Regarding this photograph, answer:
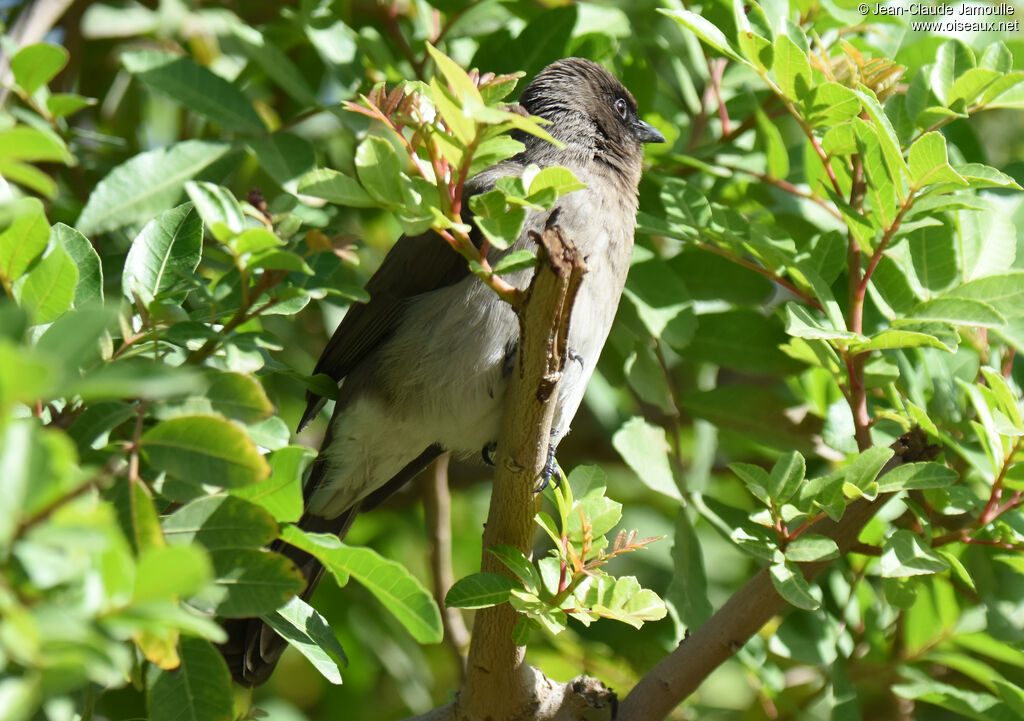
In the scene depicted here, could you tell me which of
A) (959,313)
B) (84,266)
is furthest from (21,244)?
(959,313)

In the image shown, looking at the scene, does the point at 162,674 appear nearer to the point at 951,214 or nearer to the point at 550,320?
the point at 550,320

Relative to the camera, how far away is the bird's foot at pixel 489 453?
373cm

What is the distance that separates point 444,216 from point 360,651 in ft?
9.55

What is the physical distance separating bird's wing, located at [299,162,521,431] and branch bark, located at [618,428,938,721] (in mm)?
1347

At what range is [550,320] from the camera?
85.0 inches

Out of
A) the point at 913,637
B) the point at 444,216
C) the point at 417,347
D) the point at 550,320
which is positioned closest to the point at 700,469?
the point at 913,637

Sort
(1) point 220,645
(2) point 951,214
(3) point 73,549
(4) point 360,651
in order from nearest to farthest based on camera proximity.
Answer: (3) point 73,549, (2) point 951,214, (1) point 220,645, (4) point 360,651

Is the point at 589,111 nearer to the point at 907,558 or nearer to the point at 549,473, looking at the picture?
the point at 549,473

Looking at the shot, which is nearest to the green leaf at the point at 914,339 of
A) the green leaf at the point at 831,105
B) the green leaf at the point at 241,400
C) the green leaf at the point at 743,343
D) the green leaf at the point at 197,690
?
the green leaf at the point at 831,105

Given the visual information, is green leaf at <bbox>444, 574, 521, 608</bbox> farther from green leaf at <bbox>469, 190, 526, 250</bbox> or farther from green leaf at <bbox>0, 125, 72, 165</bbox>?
green leaf at <bbox>0, 125, 72, 165</bbox>

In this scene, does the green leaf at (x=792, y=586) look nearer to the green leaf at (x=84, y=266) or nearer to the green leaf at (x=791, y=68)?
the green leaf at (x=791, y=68)

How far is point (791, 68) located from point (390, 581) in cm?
162

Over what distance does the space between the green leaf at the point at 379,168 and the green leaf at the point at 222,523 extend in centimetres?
61

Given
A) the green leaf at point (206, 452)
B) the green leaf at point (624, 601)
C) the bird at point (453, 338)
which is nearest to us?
the green leaf at point (206, 452)
